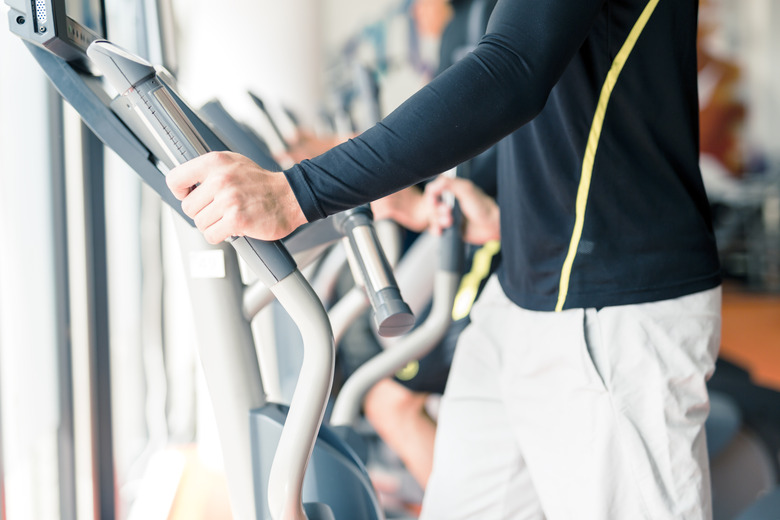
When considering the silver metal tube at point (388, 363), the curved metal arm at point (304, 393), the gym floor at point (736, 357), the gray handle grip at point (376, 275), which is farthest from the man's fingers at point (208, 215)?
the gym floor at point (736, 357)

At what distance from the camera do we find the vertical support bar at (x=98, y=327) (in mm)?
1875

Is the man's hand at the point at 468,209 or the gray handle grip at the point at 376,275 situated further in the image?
the man's hand at the point at 468,209

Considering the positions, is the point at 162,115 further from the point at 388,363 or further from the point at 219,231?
the point at 388,363

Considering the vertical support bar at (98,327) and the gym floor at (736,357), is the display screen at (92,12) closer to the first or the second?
the vertical support bar at (98,327)

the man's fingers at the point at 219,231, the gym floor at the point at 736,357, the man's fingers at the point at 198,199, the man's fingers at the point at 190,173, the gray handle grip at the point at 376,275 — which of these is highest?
the man's fingers at the point at 190,173

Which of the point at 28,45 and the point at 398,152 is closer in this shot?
the point at 398,152

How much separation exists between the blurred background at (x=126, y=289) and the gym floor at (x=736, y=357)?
12mm

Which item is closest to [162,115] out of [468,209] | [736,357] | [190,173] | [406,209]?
[190,173]

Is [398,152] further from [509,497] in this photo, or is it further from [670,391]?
[509,497]

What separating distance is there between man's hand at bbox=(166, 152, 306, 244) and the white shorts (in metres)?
0.52

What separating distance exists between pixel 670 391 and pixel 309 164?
652mm

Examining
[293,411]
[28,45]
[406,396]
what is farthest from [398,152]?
[406,396]

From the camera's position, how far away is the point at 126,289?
9.27 feet

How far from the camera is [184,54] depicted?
3291 millimetres
